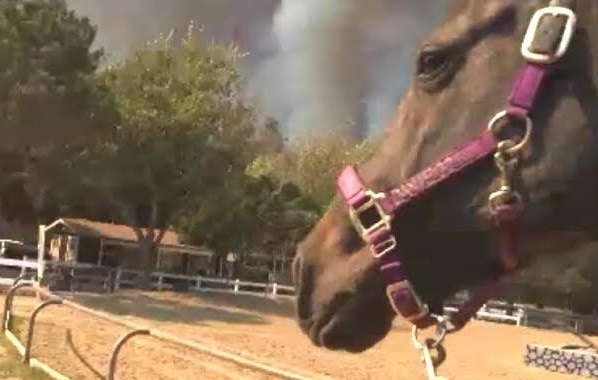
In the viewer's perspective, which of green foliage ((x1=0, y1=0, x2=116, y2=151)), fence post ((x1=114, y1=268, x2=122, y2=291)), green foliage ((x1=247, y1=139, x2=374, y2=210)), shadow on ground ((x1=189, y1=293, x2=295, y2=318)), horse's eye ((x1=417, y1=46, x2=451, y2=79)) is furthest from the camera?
green foliage ((x1=247, y1=139, x2=374, y2=210))

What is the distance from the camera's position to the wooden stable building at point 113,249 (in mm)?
36594

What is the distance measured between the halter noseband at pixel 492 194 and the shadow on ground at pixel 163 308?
59.5 feet

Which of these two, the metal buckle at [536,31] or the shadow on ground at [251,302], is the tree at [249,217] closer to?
the shadow on ground at [251,302]

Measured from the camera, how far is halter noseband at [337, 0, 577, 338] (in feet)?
7.08

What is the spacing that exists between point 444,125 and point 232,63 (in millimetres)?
30459

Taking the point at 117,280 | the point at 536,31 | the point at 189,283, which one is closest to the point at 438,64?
the point at 536,31

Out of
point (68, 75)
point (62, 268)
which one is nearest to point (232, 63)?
point (68, 75)

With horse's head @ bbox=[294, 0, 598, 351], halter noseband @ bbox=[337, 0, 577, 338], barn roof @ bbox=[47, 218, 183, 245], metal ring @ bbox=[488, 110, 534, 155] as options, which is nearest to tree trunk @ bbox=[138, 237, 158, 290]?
barn roof @ bbox=[47, 218, 183, 245]

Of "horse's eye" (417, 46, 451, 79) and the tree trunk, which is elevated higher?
the tree trunk

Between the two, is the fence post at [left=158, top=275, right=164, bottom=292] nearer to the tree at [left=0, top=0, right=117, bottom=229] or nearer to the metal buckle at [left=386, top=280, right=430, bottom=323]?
the tree at [left=0, top=0, right=117, bottom=229]

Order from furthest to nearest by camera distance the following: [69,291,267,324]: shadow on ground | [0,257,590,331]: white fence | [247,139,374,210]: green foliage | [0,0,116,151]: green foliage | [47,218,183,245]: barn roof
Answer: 1. [247,139,374,210]: green foliage
2. [47,218,183,245]: barn roof
3. [0,257,590,331]: white fence
4. [0,0,116,151]: green foliage
5. [69,291,267,324]: shadow on ground

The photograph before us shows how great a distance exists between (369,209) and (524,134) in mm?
433

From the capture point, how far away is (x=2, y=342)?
10781 millimetres

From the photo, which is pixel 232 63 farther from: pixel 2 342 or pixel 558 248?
pixel 558 248
